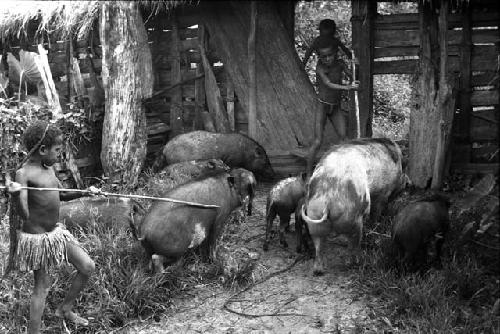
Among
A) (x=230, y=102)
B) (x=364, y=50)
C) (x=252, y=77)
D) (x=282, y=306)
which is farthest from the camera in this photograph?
(x=230, y=102)

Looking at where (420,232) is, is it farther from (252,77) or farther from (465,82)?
(252,77)

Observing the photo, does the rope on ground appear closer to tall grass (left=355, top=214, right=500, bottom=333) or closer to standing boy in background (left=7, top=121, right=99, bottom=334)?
tall grass (left=355, top=214, right=500, bottom=333)

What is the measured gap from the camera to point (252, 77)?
9727 mm

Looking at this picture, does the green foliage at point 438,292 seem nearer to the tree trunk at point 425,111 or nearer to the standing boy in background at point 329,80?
the tree trunk at point 425,111

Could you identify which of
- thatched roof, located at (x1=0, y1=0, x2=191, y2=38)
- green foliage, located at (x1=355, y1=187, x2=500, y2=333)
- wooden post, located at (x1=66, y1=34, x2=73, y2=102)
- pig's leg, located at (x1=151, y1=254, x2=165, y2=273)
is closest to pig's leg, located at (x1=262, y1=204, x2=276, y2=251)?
green foliage, located at (x1=355, y1=187, x2=500, y2=333)

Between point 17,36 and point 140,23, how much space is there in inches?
99.7

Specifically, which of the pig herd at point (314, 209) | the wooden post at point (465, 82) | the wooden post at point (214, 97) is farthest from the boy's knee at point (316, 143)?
the wooden post at point (465, 82)

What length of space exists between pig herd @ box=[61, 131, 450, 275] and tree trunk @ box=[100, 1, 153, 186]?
1.71 m

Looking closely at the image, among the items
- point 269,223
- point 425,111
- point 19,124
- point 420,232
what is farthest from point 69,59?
point 420,232

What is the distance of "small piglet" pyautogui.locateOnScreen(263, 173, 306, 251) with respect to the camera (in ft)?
22.4

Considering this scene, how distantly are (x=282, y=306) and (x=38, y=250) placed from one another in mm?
2244

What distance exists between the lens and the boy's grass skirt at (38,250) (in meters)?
A: 4.90

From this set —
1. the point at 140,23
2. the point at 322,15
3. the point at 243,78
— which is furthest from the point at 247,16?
the point at 322,15

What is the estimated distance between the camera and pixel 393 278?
228 inches
